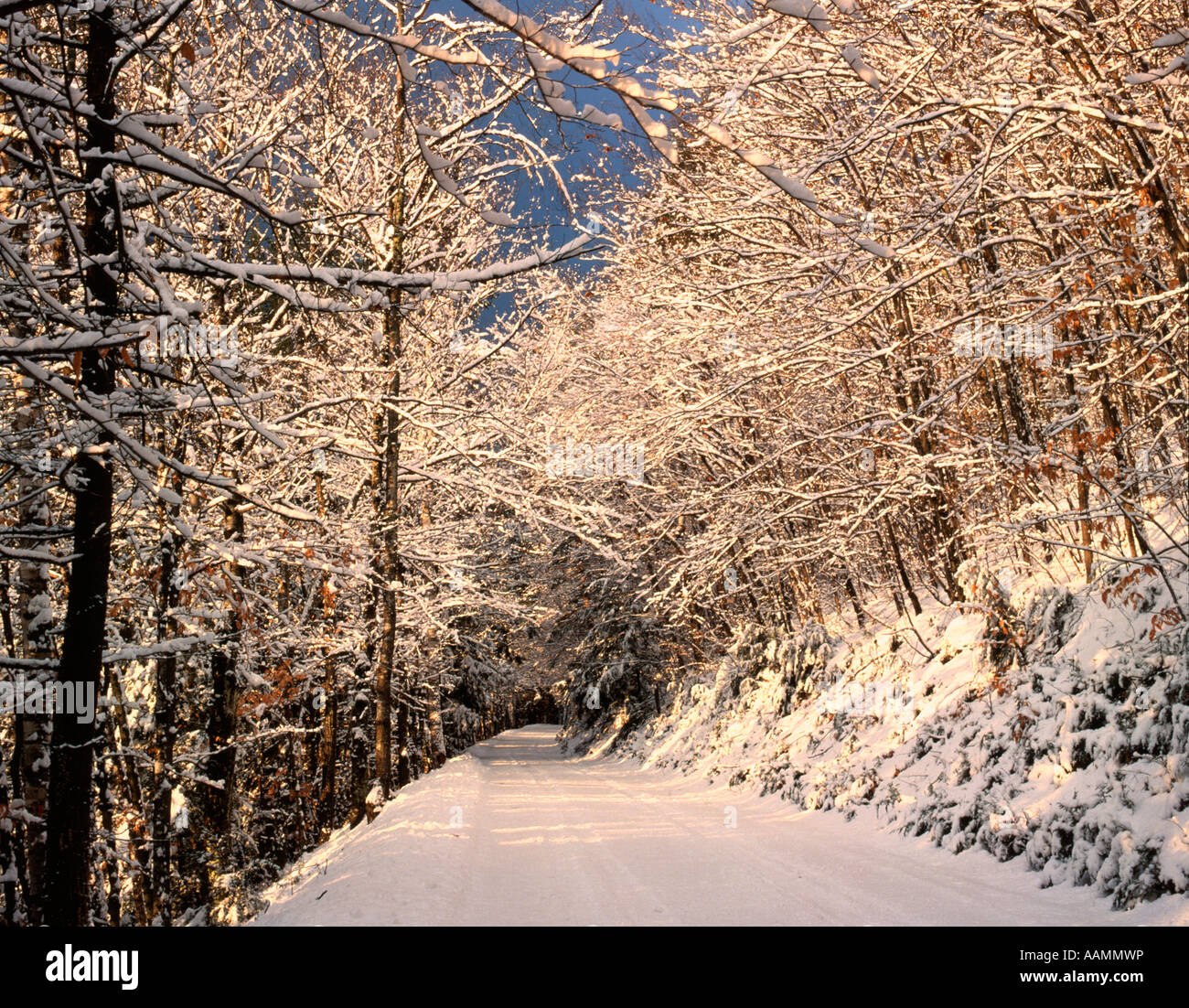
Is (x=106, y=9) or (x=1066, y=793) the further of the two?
(x=1066, y=793)

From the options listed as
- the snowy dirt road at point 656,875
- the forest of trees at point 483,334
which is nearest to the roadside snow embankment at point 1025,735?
the snowy dirt road at point 656,875

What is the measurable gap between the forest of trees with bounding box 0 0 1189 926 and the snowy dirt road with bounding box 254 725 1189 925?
2.26m

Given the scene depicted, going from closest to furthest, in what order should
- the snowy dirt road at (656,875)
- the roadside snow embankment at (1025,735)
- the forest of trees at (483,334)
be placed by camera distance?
the forest of trees at (483,334), the roadside snow embankment at (1025,735), the snowy dirt road at (656,875)

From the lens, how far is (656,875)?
278 inches

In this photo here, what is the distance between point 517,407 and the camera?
12.6 m

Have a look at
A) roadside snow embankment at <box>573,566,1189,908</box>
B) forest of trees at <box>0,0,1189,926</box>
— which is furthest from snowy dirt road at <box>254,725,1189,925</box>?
forest of trees at <box>0,0,1189,926</box>

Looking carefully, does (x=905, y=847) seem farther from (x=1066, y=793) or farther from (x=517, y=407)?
(x=517, y=407)

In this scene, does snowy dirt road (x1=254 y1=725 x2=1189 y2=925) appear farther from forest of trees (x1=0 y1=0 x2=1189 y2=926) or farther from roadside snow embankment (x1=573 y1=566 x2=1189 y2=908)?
forest of trees (x1=0 y1=0 x2=1189 y2=926)

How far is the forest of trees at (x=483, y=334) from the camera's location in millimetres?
3947

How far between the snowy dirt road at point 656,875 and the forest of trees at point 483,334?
2.26 m

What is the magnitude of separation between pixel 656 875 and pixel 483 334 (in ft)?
27.0

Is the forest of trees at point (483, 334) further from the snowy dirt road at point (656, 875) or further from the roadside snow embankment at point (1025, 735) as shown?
the snowy dirt road at point (656, 875)
